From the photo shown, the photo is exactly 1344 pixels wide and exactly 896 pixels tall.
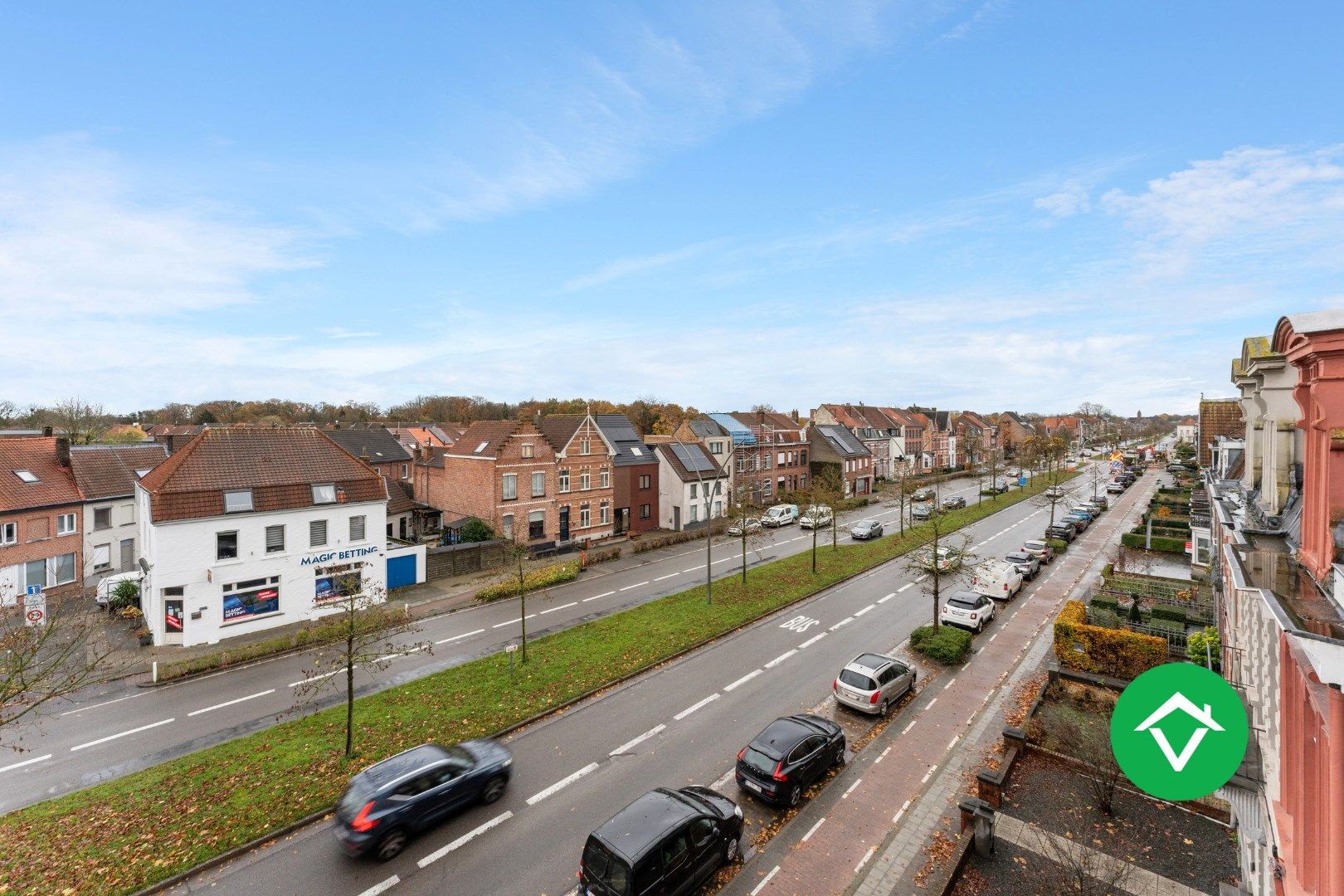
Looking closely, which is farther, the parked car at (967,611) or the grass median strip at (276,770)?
the parked car at (967,611)

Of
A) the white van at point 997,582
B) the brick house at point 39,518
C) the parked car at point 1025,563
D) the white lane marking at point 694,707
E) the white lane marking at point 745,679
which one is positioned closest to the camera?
the white lane marking at point 694,707

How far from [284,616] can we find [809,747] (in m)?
22.6

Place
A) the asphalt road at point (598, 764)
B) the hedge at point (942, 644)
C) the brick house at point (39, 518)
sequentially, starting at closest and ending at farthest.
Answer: the asphalt road at point (598, 764) → the hedge at point (942, 644) → the brick house at point (39, 518)

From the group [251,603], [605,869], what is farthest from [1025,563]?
[251,603]

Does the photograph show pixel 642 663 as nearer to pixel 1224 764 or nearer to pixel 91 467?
pixel 1224 764

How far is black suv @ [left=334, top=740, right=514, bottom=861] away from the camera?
1064cm

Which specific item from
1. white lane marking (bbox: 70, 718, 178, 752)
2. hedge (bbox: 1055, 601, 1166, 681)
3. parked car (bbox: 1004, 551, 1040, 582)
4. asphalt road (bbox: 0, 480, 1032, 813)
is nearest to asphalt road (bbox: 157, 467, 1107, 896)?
hedge (bbox: 1055, 601, 1166, 681)

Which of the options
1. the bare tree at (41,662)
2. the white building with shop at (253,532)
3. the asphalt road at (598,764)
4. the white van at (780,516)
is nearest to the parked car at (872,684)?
the asphalt road at (598,764)

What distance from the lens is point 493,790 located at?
12.4m

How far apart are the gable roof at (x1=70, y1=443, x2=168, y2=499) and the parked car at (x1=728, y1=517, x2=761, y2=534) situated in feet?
100

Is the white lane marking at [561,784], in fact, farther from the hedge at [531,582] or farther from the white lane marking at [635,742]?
the hedge at [531,582]

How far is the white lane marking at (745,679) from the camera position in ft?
58.1

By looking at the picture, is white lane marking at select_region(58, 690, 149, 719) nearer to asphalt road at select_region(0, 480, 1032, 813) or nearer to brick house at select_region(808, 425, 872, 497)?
asphalt road at select_region(0, 480, 1032, 813)

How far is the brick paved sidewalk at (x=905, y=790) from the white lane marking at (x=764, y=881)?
1 cm
